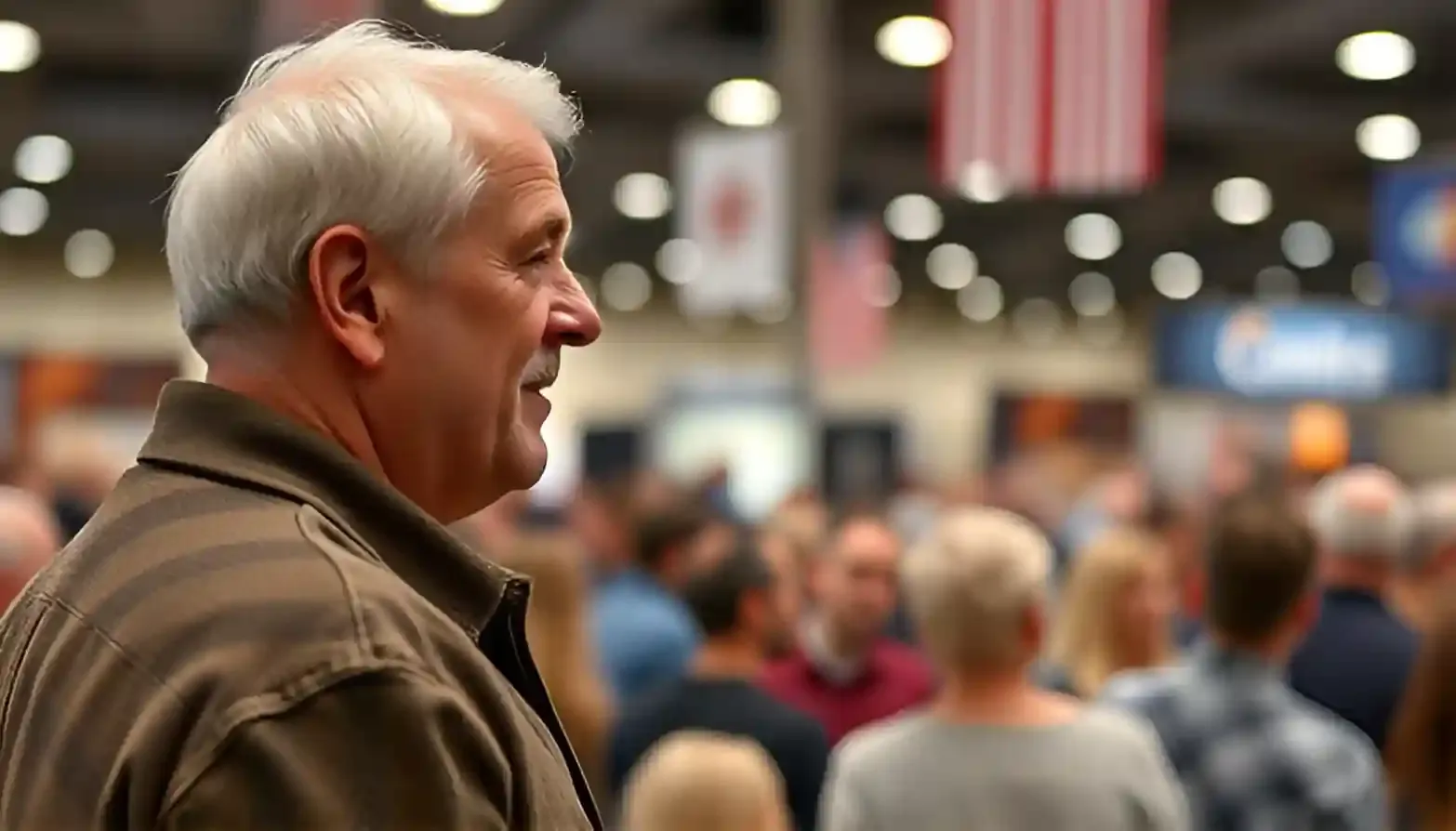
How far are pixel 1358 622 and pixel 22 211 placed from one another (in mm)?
17766

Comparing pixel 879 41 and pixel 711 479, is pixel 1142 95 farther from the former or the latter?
pixel 879 41

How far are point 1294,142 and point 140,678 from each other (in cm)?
1518

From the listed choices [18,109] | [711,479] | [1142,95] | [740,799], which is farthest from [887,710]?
[18,109]

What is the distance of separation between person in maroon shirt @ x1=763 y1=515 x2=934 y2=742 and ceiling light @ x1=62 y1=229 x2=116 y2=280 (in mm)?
17349

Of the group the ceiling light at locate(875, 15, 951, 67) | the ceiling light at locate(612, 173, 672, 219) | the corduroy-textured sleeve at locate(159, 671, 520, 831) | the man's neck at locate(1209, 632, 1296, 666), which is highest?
the ceiling light at locate(875, 15, 951, 67)

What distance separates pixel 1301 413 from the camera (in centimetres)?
1492

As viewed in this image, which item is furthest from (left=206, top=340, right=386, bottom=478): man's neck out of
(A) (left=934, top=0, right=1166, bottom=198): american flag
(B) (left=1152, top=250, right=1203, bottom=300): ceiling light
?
(B) (left=1152, top=250, right=1203, bottom=300): ceiling light

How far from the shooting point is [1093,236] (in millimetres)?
21484

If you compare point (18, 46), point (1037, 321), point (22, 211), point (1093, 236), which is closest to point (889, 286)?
point (1037, 321)

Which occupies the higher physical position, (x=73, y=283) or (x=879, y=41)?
(x=879, y=41)

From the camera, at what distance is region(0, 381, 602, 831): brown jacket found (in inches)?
41.5

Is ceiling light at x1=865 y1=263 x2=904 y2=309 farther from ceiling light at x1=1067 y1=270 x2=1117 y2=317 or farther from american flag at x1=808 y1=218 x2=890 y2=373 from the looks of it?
american flag at x1=808 y1=218 x2=890 y2=373

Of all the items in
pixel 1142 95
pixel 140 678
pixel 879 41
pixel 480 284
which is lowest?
pixel 140 678

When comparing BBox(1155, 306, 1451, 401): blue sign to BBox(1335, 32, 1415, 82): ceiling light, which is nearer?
BBox(1155, 306, 1451, 401): blue sign
